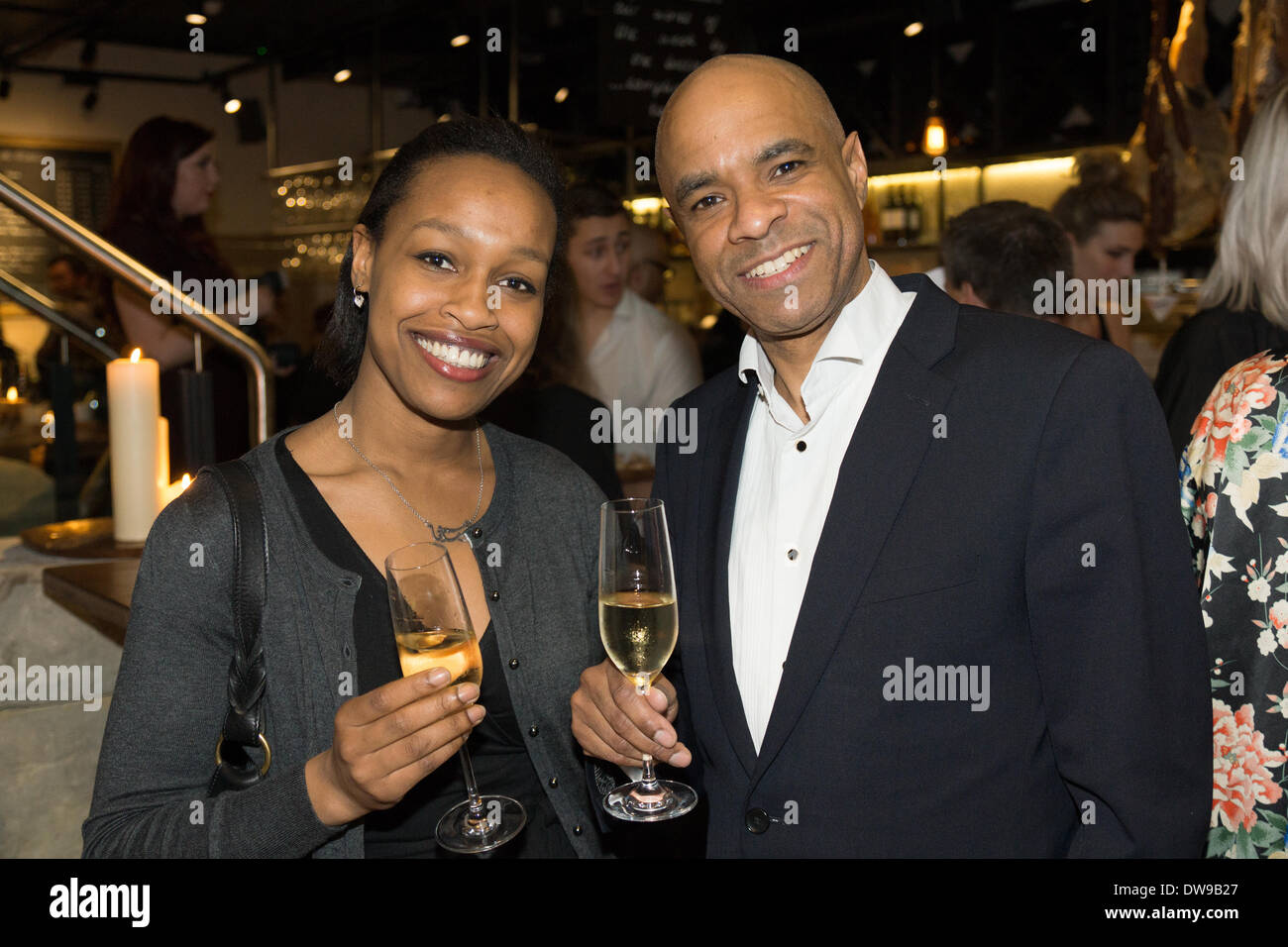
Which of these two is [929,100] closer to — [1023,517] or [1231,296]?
[1231,296]

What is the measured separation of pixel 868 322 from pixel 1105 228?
276 cm

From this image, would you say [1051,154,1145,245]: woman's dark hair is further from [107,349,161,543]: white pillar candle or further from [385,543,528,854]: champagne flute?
[385,543,528,854]: champagne flute

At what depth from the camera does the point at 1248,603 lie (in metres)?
1.57

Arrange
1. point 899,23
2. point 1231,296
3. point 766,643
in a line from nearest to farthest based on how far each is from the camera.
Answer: point 766,643, point 1231,296, point 899,23

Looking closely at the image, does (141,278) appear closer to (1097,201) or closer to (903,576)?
(903,576)

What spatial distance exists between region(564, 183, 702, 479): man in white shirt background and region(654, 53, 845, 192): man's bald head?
2.36m

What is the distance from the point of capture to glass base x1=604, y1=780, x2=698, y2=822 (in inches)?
55.9

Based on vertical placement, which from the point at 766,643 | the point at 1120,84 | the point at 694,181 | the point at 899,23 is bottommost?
the point at 766,643

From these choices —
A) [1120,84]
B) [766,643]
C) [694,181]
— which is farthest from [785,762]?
[1120,84]

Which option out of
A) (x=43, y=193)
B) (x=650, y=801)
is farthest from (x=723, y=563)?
(x=43, y=193)

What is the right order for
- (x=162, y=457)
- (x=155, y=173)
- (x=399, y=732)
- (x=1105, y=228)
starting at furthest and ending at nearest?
(x=1105, y=228) < (x=155, y=173) < (x=162, y=457) < (x=399, y=732)

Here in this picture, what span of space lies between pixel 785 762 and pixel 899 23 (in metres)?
6.52

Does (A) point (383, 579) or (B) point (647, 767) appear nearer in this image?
(B) point (647, 767)

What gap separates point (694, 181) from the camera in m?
1.59
